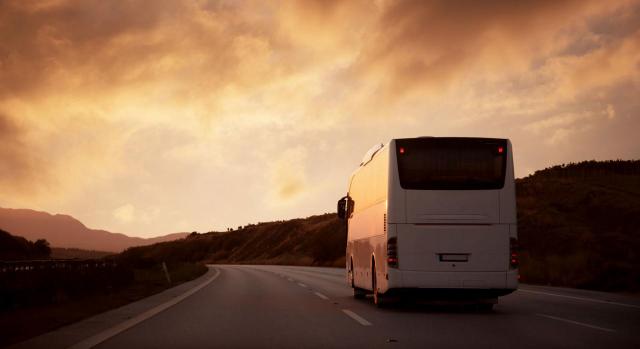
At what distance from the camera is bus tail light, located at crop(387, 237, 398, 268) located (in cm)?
1398

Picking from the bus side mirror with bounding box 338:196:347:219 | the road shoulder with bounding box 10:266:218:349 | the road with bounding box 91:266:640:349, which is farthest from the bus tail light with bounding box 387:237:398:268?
the bus side mirror with bounding box 338:196:347:219

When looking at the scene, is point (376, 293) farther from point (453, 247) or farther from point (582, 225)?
point (582, 225)

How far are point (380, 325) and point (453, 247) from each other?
3.17 metres

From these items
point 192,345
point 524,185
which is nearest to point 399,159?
point 192,345

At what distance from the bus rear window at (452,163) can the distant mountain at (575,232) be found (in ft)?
35.6

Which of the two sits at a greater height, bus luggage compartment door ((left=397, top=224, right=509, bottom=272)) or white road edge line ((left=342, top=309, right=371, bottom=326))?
bus luggage compartment door ((left=397, top=224, right=509, bottom=272))

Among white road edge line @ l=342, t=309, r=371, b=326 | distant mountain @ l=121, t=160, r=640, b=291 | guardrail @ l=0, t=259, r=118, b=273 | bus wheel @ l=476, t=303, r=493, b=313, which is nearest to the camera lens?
white road edge line @ l=342, t=309, r=371, b=326

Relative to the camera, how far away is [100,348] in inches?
341

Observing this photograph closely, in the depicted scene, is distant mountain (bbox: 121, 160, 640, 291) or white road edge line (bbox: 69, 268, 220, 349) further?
distant mountain (bbox: 121, 160, 640, 291)

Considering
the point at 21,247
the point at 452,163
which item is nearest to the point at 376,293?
the point at 452,163

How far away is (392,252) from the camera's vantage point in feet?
46.0

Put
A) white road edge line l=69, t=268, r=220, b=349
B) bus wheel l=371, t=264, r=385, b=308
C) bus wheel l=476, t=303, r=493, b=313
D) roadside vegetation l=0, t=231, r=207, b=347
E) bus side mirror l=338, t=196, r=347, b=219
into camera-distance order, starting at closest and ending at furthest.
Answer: white road edge line l=69, t=268, r=220, b=349 → roadside vegetation l=0, t=231, r=207, b=347 → bus wheel l=476, t=303, r=493, b=313 → bus wheel l=371, t=264, r=385, b=308 → bus side mirror l=338, t=196, r=347, b=219

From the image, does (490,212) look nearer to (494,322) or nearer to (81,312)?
(494,322)

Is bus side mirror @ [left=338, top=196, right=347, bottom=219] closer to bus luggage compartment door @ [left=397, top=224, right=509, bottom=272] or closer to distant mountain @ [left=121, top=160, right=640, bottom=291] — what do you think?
bus luggage compartment door @ [left=397, top=224, right=509, bottom=272]
